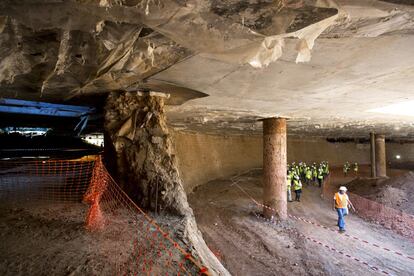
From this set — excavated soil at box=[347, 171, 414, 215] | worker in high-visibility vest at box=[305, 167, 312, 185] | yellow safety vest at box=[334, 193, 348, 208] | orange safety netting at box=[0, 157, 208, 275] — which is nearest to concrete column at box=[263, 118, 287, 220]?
yellow safety vest at box=[334, 193, 348, 208]

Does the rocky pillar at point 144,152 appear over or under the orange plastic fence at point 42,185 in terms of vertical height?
over

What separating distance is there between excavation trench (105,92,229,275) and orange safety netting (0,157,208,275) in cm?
32

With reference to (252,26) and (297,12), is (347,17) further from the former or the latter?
(252,26)

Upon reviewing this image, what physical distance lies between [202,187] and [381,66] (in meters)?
14.0

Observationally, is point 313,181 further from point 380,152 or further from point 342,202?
point 342,202

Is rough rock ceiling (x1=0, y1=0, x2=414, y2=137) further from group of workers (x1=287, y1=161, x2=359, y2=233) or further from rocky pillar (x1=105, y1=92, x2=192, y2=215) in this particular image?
group of workers (x1=287, y1=161, x2=359, y2=233)

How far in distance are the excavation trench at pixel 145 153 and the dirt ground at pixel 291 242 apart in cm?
243

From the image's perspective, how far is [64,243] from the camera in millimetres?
4578

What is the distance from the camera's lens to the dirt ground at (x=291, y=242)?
288 inches

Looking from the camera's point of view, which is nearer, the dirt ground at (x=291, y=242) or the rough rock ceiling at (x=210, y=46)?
the rough rock ceiling at (x=210, y=46)

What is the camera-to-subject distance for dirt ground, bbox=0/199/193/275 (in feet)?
12.4

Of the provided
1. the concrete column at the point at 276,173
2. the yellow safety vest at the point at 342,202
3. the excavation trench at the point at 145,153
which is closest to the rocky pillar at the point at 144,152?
the excavation trench at the point at 145,153

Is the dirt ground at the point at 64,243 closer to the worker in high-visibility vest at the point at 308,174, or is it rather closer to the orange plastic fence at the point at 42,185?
the orange plastic fence at the point at 42,185

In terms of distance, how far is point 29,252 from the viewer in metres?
4.24
